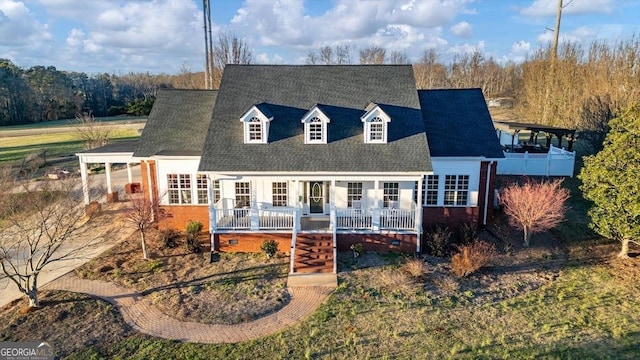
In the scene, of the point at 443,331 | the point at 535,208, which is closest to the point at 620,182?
the point at 535,208

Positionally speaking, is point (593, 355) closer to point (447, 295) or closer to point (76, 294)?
point (447, 295)

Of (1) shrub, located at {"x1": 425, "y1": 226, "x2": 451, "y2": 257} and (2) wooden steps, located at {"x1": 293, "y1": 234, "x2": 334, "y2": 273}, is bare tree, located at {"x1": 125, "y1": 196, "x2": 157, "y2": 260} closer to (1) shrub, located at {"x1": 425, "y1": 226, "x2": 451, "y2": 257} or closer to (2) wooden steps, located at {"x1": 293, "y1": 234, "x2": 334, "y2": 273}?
(2) wooden steps, located at {"x1": 293, "y1": 234, "x2": 334, "y2": 273}

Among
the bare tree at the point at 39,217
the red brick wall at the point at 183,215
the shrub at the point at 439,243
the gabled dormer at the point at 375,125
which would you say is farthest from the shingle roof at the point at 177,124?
the shrub at the point at 439,243

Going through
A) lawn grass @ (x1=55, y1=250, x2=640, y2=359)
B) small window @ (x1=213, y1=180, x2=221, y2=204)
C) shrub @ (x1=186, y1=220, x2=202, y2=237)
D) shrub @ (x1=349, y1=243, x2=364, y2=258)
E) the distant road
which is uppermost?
the distant road

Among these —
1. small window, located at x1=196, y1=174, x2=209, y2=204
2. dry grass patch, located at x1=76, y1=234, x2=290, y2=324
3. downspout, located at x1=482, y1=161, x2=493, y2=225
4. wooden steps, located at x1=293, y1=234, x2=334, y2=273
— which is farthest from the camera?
downspout, located at x1=482, y1=161, x2=493, y2=225

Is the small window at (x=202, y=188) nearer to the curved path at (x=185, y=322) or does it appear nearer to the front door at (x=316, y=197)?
the front door at (x=316, y=197)

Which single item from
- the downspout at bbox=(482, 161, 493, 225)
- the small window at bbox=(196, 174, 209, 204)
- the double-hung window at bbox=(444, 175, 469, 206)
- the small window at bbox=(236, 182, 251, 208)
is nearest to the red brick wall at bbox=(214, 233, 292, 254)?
the small window at bbox=(236, 182, 251, 208)

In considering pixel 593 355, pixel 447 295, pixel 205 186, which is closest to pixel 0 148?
pixel 205 186
